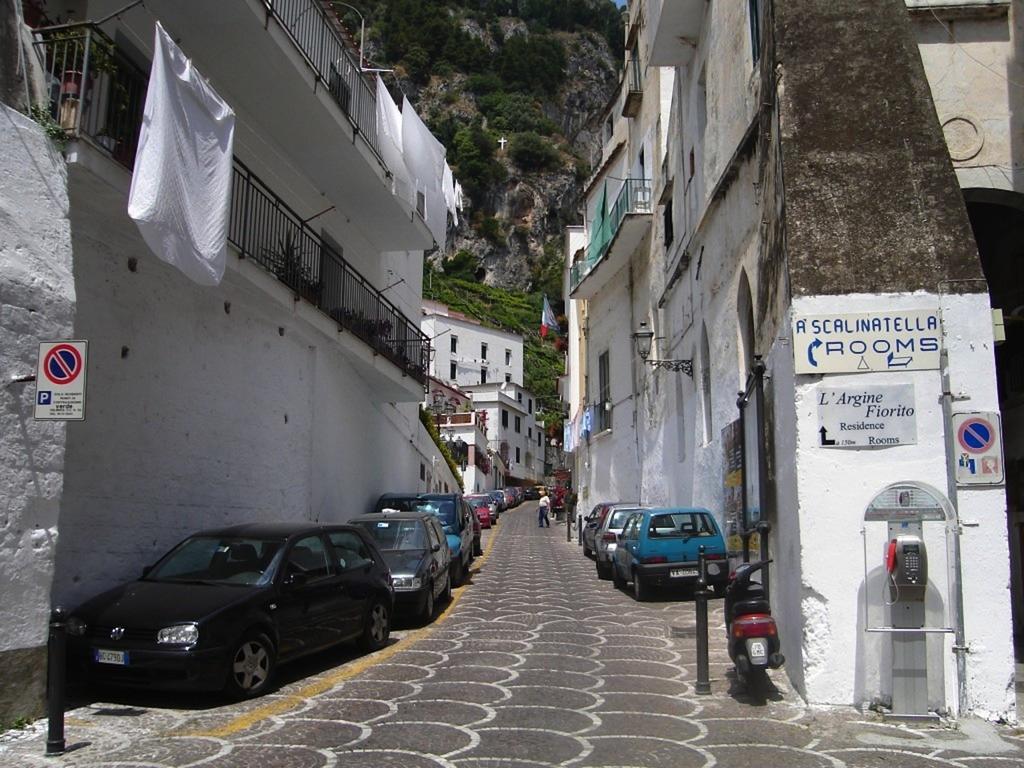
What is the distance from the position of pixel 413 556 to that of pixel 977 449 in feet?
25.7

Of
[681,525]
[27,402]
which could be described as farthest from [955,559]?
[681,525]

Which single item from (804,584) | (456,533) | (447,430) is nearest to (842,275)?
(804,584)

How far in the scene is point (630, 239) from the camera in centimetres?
2619

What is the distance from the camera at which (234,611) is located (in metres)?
7.79

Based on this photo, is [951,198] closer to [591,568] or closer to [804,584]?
[804,584]

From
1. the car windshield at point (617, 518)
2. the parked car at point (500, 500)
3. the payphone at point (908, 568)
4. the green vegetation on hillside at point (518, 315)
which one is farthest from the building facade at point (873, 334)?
the green vegetation on hillside at point (518, 315)

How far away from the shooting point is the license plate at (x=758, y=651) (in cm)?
750

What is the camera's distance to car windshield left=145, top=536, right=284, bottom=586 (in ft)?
28.4

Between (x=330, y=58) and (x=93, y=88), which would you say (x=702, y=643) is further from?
(x=330, y=58)

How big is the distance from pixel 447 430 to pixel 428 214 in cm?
3706

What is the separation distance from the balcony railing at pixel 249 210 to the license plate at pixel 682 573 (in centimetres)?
748

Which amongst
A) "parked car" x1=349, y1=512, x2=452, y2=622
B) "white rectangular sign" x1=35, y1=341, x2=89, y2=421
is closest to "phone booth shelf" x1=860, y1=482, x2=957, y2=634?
"parked car" x1=349, y1=512, x2=452, y2=622

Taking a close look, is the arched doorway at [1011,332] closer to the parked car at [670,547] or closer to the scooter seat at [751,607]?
the parked car at [670,547]

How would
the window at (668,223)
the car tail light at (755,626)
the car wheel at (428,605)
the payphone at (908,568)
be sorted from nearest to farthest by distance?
the payphone at (908,568), the car tail light at (755,626), the car wheel at (428,605), the window at (668,223)
